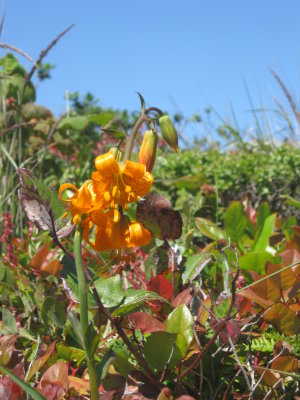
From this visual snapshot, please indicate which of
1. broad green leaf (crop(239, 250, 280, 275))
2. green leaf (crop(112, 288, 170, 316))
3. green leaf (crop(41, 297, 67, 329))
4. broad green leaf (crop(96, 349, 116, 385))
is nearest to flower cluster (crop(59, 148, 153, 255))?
green leaf (crop(112, 288, 170, 316))

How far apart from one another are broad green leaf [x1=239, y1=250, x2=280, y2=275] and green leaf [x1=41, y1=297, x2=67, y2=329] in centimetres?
62

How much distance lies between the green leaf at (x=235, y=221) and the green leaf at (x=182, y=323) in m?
1.01

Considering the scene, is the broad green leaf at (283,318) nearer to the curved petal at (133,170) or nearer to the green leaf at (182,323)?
the green leaf at (182,323)

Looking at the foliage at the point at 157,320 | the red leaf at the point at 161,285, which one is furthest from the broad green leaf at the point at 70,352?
the red leaf at the point at 161,285

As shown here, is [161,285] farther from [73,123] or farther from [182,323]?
[73,123]

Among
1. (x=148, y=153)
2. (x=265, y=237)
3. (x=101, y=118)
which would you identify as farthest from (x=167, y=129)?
(x=101, y=118)

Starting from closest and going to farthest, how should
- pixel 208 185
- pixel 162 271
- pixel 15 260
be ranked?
pixel 162 271 → pixel 15 260 → pixel 208 185

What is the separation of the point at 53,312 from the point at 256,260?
679 mm

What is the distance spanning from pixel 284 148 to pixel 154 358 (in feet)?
8.90

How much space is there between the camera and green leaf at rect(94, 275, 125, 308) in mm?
1091

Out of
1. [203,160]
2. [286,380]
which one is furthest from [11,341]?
[203,160]

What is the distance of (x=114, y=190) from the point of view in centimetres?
104

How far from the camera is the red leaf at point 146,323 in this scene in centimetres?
115

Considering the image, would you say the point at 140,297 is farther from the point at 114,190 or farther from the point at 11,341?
the point at 11,341
